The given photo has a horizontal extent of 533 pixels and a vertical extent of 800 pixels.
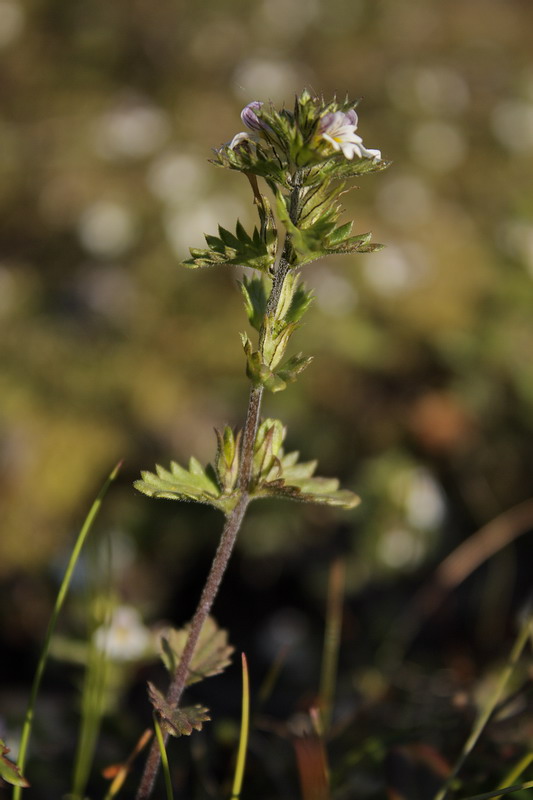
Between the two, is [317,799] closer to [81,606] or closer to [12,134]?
[81,606]

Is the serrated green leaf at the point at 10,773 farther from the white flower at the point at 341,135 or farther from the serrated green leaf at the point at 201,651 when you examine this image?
the white flower at the point at 341,135

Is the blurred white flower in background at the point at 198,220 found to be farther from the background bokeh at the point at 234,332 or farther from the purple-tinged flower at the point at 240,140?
the purple-tinged flower at the point at 240,140

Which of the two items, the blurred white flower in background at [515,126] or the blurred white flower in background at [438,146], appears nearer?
the blurred white flower in background at [438,146]

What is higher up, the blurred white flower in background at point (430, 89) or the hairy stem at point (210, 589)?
the blurred white flower in background at point (430, 89)

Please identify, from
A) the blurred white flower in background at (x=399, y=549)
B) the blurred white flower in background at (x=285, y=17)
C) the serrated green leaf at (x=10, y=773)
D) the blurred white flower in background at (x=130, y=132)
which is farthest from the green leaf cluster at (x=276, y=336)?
the blurred white flower in background at (x=285, y=17)

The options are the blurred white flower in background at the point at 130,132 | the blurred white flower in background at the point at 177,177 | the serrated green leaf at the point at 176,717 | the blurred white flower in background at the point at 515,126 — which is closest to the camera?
the serrated green leaf at the point at 176,717

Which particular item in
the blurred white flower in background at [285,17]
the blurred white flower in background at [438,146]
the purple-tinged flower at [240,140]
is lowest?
the purple-tinged flower at [240,140]

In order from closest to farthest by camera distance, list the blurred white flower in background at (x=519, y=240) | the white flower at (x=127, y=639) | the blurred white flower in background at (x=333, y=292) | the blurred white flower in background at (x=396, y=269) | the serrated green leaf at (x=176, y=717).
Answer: the serrated green leaf at (x=176, y=717) → the white flower at (x=127, y=639) → the blurred white flower in background at (x=333, y=292) → the blurred white flower in background at (x=396, y=269) → the blurred white flower in background at (x=519, y=240)
